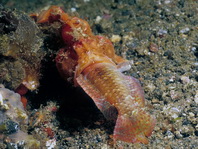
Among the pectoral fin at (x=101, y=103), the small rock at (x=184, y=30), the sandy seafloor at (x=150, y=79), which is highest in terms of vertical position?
the pectoral fin at (x=101, y=103)

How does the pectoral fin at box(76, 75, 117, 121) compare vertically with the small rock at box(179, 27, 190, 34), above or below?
above

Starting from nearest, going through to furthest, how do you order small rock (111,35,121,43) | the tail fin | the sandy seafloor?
1. the tail fin
2. the sandy seafloor
3. small rock (111,35,121,43)

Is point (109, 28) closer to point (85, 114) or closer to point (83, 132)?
point (85, 114)

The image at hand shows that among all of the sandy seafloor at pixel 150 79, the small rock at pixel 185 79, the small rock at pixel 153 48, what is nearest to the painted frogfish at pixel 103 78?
the sandy seafloor at pixel 150 79

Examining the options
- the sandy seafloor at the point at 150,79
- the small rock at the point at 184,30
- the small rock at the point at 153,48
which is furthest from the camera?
the small rock at the point at 184,30

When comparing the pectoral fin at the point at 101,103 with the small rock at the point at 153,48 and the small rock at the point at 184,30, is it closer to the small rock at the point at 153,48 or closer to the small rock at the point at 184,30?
the small rock at the point at 153,48

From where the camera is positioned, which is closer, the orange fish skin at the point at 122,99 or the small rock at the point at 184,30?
the orange fish skin at the point at 122,99

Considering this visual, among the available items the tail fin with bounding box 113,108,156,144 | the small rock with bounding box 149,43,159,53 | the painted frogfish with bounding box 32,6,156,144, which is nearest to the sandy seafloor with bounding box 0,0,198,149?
the small rock with bounding box 149,43,159,53

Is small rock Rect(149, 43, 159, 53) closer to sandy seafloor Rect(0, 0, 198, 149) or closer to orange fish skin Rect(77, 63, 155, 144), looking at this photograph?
sandy seafloor Rect(0, 0, 198, 149)

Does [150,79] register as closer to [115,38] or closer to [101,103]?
[101,103]

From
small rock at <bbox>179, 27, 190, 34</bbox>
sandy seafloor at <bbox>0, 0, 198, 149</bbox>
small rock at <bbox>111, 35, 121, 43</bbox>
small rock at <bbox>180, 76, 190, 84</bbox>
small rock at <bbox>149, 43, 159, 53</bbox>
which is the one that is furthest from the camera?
small rock at <bbox>111, 35, 121, 43</bbox>
